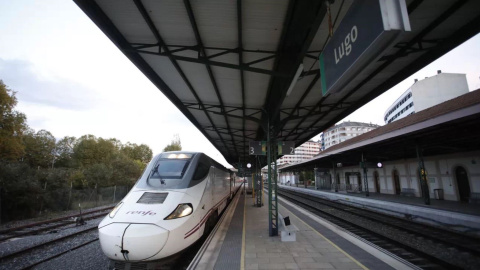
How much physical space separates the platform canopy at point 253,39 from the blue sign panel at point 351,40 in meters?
0.50

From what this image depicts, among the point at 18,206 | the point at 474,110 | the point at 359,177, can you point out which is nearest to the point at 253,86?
the point at 474,110

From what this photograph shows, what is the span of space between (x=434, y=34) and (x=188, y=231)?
22.7ft

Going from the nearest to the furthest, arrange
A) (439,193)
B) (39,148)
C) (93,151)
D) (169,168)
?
(169,168)
(439,193)
(39,148)
(93,151)

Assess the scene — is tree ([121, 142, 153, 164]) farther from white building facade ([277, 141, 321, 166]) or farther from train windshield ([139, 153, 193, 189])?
white building facade ([277, 141, 321, 166])

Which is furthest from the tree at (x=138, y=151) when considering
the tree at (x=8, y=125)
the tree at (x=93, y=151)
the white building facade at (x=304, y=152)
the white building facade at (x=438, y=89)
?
the white building facade at (x=304, y=152)

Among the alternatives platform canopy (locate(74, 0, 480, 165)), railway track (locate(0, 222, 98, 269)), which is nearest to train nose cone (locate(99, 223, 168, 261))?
railway track (locate(0, 222, 98, 269))

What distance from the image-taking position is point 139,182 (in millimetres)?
6184

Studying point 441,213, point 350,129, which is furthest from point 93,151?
point 350,129

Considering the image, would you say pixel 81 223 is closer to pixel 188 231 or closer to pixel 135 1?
pixel 188 231

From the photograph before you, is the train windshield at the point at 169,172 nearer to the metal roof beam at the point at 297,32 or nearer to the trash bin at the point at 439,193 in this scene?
the metal roof beam at the point at 297,32

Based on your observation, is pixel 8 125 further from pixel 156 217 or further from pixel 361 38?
pixel 361 38

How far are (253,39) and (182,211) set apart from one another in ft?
13.7

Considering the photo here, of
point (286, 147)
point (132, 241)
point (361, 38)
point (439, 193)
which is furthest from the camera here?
point (439, 193)

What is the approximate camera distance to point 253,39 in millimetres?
5430
